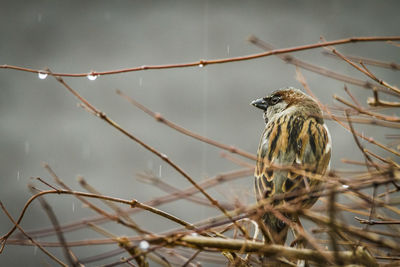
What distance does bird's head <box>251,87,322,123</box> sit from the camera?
2.67 m

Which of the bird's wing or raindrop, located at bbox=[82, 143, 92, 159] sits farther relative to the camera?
raindrop, located at bbox=[82, 143, 92, 159]

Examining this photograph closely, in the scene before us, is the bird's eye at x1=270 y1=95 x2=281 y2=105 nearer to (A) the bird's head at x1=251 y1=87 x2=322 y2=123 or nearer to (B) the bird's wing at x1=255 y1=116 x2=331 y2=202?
(A) the bird's head at x1=251 y1=87 x2=322 y2=123

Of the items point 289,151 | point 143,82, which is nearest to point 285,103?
point 289,151

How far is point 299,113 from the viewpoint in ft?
8.32

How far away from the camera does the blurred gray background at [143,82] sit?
240 inches

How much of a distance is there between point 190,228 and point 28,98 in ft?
22.1

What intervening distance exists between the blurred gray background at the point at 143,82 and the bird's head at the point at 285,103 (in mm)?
2813

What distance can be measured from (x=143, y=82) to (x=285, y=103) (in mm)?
4910

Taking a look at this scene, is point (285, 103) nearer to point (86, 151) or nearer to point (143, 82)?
point (86, 151)

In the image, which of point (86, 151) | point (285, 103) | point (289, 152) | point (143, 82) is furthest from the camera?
point (143, 82)

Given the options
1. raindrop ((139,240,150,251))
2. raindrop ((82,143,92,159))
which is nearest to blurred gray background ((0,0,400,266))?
raindrop ((82,143,92,159))

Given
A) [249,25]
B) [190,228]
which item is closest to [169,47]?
[249,25]

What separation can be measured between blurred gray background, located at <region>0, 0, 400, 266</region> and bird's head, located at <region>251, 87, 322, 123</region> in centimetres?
281

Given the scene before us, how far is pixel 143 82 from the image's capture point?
741 centimetres
